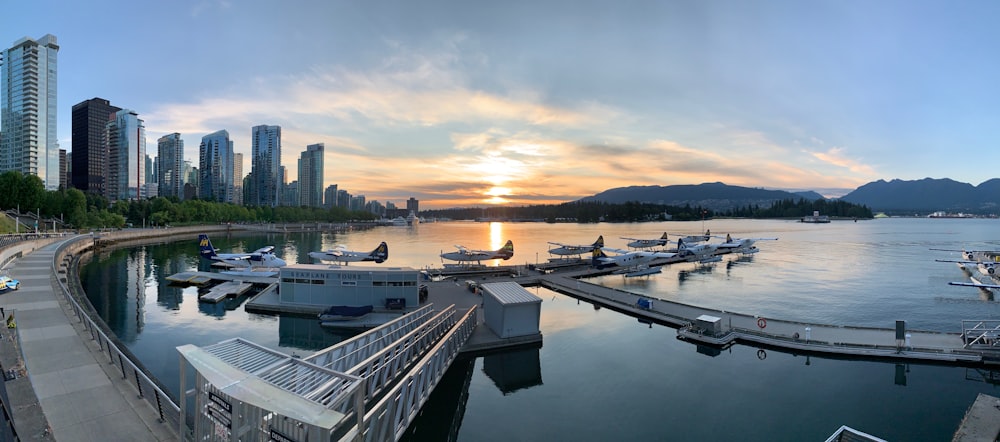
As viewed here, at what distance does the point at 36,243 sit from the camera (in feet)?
183

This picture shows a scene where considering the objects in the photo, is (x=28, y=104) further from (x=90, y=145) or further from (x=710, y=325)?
(x=710, y=325)

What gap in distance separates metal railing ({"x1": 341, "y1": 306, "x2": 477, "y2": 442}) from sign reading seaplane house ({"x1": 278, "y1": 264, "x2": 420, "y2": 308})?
11293mm

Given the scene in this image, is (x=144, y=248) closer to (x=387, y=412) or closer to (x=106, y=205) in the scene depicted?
(x=106, y=205)

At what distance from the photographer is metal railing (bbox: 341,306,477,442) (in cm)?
985

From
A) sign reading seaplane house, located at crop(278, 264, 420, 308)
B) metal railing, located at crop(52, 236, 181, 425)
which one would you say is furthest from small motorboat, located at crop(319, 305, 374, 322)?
metal railing, located at crop(52, 236, 181, 425)

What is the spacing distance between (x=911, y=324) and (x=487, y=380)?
106 ft

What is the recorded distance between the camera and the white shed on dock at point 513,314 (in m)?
24.8

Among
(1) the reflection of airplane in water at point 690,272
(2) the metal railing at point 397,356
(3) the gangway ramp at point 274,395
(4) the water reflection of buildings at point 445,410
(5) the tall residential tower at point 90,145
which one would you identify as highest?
(5) the tall residential tower at point 90,145

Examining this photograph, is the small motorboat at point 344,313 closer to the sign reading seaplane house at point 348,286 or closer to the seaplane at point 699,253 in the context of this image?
the sign reading seaplane house at point 348,286

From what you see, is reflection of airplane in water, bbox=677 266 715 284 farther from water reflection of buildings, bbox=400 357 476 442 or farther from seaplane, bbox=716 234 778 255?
water reflection of buildings, bbox=400 357 476 442

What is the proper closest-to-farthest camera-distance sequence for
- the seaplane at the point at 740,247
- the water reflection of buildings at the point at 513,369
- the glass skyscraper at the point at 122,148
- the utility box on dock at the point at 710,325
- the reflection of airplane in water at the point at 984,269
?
the water reflection of buildings at the point at 513,369 → the utility box on dock at the point at 710,325 → the reflection of airplane in water at the point at 984,269 → the seaplane at the point at 740,247 → the glass skyscraper at the point at 122,148

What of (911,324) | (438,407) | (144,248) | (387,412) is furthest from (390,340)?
(144,248)

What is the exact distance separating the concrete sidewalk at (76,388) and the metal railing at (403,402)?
496 cm

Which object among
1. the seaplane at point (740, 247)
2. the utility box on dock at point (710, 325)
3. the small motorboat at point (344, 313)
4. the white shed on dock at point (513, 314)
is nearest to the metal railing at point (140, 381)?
the small motorboat at point (344, 313)
